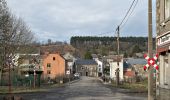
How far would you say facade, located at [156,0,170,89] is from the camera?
87.0 feet

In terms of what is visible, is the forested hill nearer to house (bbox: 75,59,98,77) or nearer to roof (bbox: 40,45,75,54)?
house (bbox: 75,59,98,77)

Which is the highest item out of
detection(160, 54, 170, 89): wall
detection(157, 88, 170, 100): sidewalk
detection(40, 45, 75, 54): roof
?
detection(40, 45, 75, 54): roof

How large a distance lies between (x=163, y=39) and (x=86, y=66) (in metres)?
167

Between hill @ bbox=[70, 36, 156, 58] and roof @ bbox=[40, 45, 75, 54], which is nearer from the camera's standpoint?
hill @ bbox=[70, 36, 156, 58]

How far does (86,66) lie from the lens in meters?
194

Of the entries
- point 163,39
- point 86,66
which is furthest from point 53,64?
point 163,39

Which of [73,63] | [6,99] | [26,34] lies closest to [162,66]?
[6,99]

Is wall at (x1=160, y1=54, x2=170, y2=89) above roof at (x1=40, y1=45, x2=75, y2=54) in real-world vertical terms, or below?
below

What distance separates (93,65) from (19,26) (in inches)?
5062

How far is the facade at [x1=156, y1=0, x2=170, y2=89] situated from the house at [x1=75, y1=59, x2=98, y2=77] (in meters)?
162

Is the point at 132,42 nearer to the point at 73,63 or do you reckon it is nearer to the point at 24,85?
the point at 73,63

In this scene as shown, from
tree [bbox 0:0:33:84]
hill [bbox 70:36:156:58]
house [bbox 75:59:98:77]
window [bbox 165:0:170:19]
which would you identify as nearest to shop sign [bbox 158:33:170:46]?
window [bbox 165:0:170:19]

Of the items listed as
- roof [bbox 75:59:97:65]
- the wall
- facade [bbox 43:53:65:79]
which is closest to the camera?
the wall

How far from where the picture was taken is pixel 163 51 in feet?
90.5
